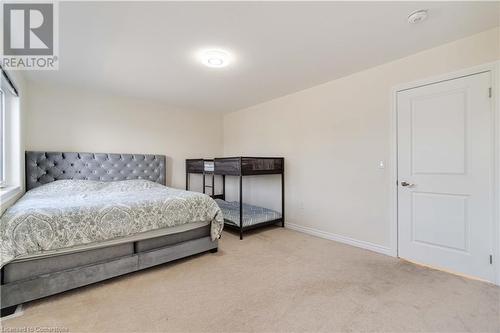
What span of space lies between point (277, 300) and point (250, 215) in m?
2.04

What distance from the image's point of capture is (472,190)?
2.27 meters

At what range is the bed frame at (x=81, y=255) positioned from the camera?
179cm

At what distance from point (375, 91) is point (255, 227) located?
2.62 m

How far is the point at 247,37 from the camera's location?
7.35ft

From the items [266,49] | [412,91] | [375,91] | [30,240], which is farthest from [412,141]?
[30,240]

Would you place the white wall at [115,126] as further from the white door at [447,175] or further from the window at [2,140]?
the white door at [447,175]

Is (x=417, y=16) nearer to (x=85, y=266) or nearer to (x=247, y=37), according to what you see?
(x=247, y=37)

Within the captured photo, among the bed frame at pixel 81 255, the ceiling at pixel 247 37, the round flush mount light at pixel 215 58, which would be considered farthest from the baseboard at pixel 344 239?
the round flush mount light at pixel 215 58

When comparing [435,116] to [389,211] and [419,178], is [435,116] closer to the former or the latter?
[419,178]

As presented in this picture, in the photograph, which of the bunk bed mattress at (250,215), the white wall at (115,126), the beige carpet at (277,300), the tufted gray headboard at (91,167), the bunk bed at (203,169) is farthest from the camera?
the bunk bed at (203,169)

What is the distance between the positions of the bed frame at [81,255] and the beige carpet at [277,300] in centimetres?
12

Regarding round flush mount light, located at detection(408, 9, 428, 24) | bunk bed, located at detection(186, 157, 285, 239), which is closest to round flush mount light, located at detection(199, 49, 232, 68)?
bunk bed, located at detection(186, 157, 285, 239)

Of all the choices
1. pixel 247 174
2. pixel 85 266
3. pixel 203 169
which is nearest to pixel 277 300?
pixel 85 266

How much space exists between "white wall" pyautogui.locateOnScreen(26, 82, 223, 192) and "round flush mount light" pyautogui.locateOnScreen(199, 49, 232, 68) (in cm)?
227
